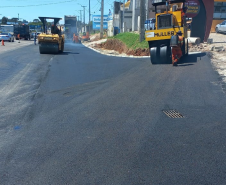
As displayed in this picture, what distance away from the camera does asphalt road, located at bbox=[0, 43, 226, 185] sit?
17.8ft

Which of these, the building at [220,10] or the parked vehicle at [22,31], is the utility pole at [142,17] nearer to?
the building at [220,10]

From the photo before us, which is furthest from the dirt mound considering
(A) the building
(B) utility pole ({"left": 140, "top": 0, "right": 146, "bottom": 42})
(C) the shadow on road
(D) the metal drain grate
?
(A) the building

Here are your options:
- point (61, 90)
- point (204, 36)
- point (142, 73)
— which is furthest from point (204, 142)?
point (204, 36)

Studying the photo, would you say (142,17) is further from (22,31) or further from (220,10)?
(22,31)

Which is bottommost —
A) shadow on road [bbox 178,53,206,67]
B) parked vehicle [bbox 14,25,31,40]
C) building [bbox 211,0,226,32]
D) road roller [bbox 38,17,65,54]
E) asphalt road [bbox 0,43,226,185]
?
asphalt road [bbox 0,43,226,185]

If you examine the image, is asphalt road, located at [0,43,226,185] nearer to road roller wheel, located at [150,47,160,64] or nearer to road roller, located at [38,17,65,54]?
road roller wheel, located at [150,47,160,64]

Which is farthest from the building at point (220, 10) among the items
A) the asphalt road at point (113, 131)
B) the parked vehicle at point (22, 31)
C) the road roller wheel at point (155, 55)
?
the parked vehicle at point (22, 31)

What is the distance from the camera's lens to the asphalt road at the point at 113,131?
543 cm

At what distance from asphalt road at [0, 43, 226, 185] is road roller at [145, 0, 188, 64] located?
406 cm

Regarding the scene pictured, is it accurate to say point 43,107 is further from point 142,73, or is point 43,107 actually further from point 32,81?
point 142,73

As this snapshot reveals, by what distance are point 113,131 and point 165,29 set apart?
A: 11.1 m

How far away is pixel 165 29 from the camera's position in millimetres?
17562

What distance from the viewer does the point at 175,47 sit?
16891 millimetres

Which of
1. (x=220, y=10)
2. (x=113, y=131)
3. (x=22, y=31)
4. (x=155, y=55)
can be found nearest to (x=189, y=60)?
(x=155, y=55)
